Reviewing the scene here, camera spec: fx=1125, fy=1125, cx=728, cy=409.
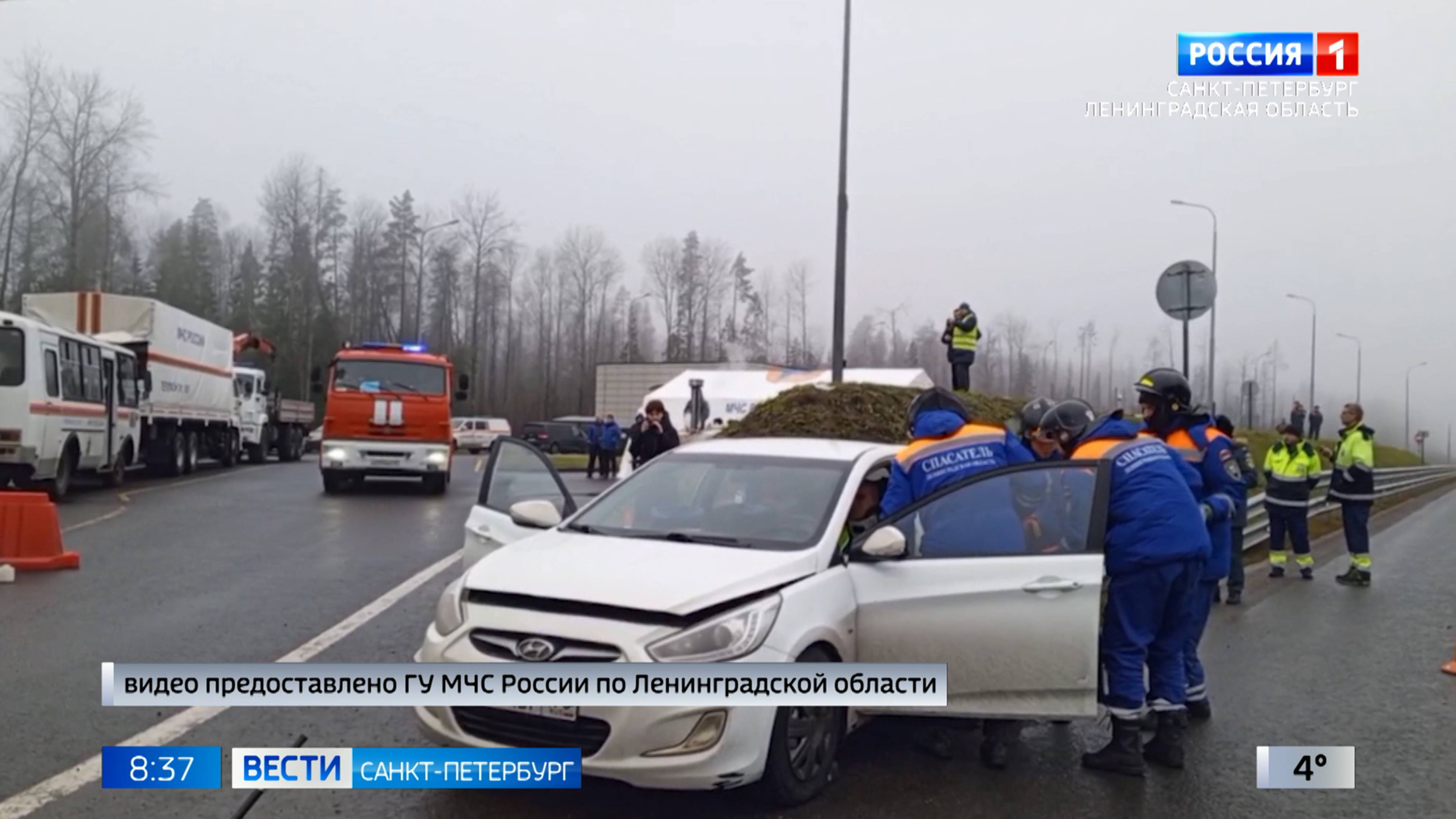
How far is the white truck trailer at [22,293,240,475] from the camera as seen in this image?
70.5ft

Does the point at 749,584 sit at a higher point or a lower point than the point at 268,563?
higher

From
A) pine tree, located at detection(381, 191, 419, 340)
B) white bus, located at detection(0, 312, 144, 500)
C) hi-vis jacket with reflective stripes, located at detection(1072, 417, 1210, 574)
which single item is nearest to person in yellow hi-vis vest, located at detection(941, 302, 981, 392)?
hi-vis jacket with reflective stripes, located at detection(1072, 417, 1210, 574)

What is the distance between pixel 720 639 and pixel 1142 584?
7.03 ft

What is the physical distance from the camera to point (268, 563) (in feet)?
36.6

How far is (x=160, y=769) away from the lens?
444 cm

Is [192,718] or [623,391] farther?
[623,391]

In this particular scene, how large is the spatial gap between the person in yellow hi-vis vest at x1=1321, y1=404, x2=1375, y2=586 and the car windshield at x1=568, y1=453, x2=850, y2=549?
820 cm

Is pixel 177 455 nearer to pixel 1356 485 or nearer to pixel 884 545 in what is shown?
pixel 1356 485

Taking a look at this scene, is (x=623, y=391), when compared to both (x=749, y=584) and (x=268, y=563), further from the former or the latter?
(x=749, y=584)

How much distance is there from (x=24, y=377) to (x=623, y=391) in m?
42.5

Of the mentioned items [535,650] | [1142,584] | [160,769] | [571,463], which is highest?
[1142,584]

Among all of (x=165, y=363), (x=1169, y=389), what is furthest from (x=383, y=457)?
(x=1169, y=389)

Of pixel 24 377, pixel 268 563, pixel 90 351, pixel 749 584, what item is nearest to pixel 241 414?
pixel 90 351

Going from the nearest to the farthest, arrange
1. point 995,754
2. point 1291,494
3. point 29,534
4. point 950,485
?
point 950,485, point 995,754, point 29,534, point 1291,494
